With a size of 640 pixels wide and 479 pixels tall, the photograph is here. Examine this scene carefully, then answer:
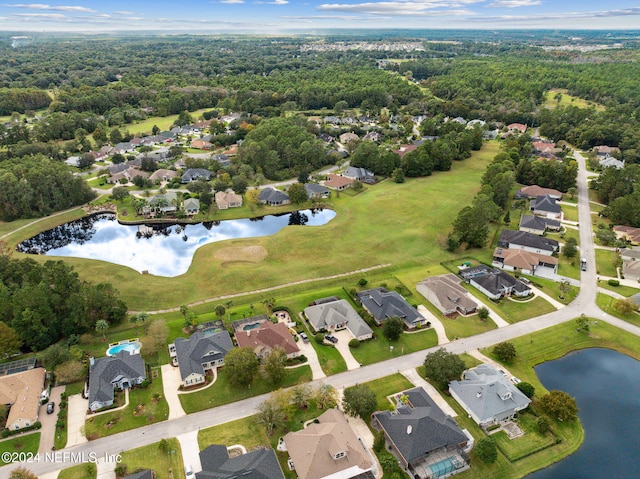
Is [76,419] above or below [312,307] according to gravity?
below

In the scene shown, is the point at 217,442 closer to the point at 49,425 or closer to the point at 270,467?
the point at 270,467

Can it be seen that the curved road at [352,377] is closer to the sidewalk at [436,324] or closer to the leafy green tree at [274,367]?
the sidewalk at [436,324]

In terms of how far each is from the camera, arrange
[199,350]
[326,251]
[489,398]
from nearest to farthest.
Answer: [489,398] → [199,350] → [326,251]

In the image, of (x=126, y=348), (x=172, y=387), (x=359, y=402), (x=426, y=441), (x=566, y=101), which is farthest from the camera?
(x=566, y=101)

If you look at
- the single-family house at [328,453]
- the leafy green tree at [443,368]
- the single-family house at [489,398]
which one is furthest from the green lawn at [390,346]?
the single-family house at [328,453]

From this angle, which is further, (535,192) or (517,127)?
(517,127)

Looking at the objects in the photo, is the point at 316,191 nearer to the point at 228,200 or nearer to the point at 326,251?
the point at 228,200

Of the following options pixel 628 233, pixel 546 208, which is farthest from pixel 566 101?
pixel 628 233

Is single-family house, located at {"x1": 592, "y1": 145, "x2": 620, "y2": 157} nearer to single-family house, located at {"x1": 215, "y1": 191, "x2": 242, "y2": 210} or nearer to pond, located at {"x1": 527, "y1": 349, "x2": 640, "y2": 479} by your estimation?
pond, located at {"x1": 527, "y1": 349, "x2": 640, "y2": 479}
